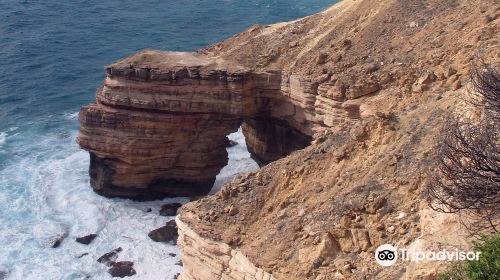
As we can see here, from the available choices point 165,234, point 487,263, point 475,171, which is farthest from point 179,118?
point 487,263

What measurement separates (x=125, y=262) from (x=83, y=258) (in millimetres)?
2511

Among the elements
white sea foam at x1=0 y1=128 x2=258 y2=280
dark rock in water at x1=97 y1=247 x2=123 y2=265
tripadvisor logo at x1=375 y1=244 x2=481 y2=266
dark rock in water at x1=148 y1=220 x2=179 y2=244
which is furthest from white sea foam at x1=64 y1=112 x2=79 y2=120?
tripadvisor logo at x1=375 y1=244 x2=481 y2=266

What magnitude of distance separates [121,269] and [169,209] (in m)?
6.80

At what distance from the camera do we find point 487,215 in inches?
587

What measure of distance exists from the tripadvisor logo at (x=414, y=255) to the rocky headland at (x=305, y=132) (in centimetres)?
20

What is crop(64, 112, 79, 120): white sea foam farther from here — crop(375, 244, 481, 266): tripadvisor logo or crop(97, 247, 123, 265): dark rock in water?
crop(375, 244, 481, 266): tripadvisor logo

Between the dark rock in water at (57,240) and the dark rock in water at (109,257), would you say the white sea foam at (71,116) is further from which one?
the dark rock in water at (109,257)

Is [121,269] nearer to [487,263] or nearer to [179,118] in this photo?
[179,118]

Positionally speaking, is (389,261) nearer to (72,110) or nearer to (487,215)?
(487,215)

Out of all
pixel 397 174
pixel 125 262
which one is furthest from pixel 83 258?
pixel 397 174

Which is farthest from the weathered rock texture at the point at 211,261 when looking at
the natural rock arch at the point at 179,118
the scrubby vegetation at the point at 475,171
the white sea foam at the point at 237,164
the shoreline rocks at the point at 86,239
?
the white sea foam at the point at 237,164

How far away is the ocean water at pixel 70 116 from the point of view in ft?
112

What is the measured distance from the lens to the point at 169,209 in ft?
126

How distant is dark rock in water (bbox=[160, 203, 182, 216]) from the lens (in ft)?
124
